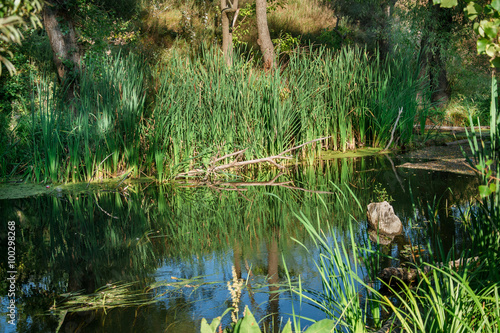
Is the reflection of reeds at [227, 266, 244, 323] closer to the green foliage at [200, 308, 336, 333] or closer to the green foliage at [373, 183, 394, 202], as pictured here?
the green foliage at [200, 308, 336, 333]

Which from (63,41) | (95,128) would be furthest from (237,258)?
(63,41)

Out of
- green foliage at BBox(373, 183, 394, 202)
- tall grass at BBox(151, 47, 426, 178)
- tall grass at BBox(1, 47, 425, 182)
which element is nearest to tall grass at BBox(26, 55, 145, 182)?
tall grass at BBox(1, 47, 425, 182)

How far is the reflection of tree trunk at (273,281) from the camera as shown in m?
2.33

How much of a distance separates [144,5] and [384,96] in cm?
941

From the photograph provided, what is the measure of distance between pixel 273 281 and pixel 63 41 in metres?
5.53

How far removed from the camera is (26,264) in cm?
334

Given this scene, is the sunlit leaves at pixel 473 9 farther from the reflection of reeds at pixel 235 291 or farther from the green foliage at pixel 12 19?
the reflection of reeds at pixel 235 291

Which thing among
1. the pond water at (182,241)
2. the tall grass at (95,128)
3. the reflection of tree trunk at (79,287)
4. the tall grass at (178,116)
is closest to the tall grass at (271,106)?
the tall grass at (178,116)

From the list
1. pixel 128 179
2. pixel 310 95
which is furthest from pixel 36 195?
pixel 310 95

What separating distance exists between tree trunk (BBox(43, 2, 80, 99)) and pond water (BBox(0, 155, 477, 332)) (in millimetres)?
2275

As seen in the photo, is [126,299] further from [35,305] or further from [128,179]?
[128,179]

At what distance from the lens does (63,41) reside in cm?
688

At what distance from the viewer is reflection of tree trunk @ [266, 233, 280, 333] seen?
233cm

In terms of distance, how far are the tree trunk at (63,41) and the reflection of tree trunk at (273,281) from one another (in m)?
4.54
